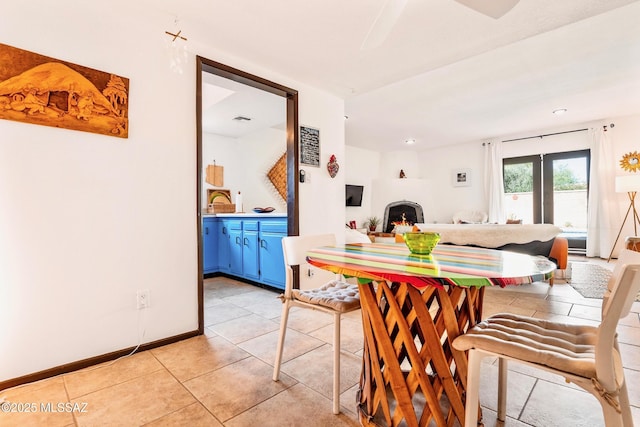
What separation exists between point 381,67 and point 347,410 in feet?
8.82

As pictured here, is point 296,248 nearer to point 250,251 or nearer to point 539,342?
point 539,342

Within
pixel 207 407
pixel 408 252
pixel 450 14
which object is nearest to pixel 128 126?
pixel 207 407

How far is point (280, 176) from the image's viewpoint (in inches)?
193

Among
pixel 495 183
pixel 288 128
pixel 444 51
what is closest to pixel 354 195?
pixel 495 183

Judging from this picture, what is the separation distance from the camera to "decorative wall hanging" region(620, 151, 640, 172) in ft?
17.3

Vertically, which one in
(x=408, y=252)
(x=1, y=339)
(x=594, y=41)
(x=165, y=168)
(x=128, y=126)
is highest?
(x=594, y=41)

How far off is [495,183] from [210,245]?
5.79m

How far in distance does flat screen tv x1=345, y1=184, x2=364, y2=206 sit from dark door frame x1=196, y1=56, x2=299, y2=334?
412cm

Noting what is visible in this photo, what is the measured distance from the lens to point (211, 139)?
16.7 feet

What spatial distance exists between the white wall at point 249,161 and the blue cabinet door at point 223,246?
30.7 inches

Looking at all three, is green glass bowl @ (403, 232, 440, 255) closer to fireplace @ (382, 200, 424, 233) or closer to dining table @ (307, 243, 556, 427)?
dining table @ (307, 243, 556, 427)

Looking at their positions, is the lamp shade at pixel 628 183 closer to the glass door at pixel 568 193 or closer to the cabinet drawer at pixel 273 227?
the glass door at pixel 568 193

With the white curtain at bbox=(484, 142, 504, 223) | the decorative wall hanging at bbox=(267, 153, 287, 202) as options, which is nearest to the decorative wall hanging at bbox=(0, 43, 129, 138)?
the decorative wall hanging at bbox=(267, 153, 287, 202)

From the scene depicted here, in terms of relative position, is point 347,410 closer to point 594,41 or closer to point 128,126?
point 128,126
